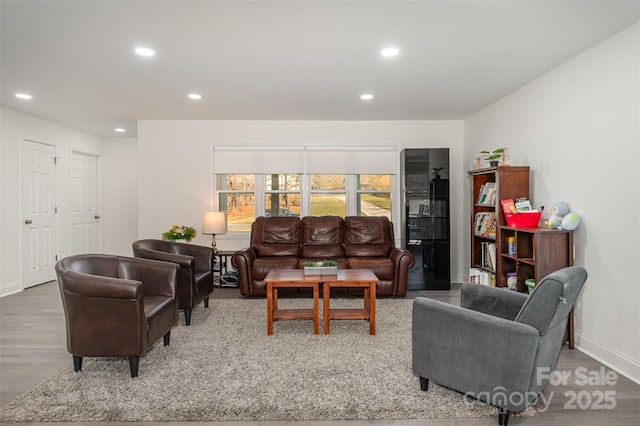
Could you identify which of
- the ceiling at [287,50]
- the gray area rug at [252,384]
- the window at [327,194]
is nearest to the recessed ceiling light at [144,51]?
the ceiling at [287,50]

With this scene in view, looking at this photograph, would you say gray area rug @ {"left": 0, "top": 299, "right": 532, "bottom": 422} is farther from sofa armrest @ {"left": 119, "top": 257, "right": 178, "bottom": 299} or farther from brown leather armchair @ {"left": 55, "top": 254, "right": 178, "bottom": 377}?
sofa armrest @ {"left": 119, "top": 257, "right": 178, "bottom": 299}

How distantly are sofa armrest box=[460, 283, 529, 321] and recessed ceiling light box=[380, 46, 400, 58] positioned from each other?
6.31 feet

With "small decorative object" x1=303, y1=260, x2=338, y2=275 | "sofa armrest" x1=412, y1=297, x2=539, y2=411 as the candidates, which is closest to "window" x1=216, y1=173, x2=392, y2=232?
"small decorative object" x1=303, y1=260, x2=338, y2=275

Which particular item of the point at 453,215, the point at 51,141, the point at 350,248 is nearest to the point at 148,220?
the point at 51,141

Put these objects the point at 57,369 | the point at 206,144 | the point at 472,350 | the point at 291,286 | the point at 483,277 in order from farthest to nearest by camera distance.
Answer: the point at 206,144 → the point at 483,277 → the point at 291,286 → the point at 57,369 → the point at 472,350

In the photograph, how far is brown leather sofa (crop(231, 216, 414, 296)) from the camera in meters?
4.84

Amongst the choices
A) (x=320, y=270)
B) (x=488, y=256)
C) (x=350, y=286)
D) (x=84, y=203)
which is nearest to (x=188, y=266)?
(x=320, y=270)

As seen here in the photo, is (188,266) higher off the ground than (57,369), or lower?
higher

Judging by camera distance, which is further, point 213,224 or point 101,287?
point 213,224

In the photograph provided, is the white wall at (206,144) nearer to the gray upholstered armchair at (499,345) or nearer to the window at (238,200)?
the window at (238,200)

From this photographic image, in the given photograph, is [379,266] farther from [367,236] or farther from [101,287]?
[101,287]

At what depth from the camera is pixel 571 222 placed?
3258 mm

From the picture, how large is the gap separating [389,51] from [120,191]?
6233mm

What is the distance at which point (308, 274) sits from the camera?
375 centimetres
